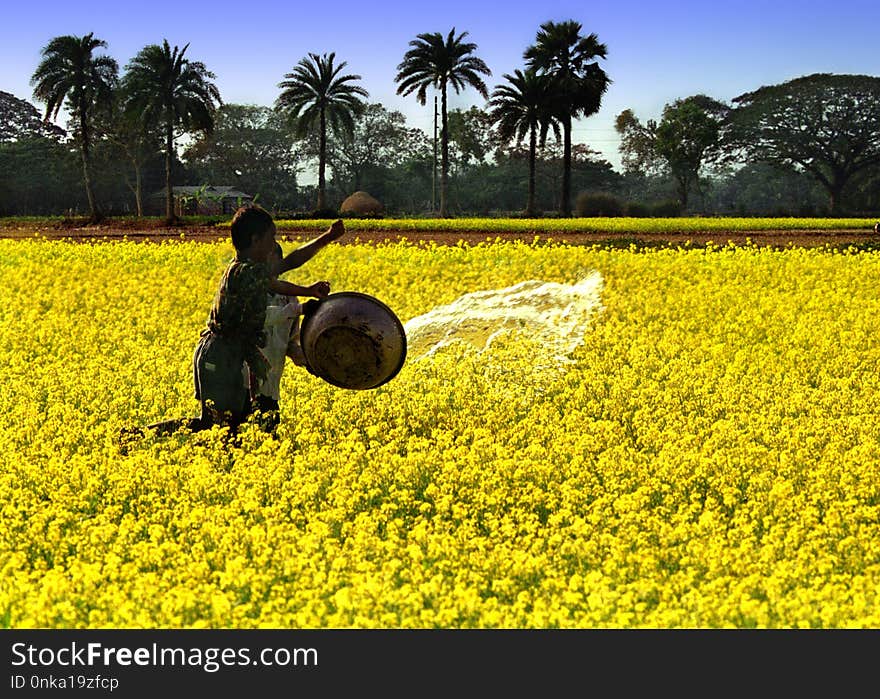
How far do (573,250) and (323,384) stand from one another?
10.3m

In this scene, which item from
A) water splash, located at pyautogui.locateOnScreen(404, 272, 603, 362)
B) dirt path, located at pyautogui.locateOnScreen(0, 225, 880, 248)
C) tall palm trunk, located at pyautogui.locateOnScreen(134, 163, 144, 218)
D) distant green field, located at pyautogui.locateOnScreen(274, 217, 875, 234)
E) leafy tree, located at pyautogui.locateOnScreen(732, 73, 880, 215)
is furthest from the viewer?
leafy tree, located at pyautogui.locateOnScreen(732, 73, 880, 215)

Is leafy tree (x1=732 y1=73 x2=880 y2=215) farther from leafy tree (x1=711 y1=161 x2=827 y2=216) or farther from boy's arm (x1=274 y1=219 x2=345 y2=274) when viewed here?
boy's arm (x1=274 y1=219 x2=345 y2=274)

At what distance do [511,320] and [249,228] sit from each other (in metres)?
5.07

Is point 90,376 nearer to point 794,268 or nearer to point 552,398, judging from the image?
point 552,398

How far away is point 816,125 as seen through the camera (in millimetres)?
71688

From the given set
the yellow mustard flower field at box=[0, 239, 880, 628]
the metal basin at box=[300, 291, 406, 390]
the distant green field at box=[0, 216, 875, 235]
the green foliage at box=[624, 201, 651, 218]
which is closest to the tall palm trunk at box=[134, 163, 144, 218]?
the green foliage at box=[624, 201, 651, 218]

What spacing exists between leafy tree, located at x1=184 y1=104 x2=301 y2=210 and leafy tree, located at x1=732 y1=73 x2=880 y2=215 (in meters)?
29.7

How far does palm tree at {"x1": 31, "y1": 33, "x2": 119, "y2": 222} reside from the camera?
4822cm

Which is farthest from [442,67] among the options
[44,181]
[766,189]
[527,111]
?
[766,189]

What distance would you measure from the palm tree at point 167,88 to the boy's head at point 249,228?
4198 cm

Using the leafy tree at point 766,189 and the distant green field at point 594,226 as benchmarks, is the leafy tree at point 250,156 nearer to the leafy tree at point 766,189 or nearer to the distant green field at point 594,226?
the leafy tree at point 766,189

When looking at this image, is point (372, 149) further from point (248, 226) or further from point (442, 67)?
point (248, 226)

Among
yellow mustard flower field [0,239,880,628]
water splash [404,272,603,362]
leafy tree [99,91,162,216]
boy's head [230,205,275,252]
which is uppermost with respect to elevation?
leafy tree [99,91,162,216]

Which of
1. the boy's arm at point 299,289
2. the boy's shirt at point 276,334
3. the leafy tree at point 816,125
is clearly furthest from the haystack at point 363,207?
the boy's arm at point 299,289
